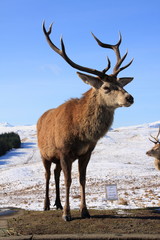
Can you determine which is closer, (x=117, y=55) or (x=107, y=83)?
(x=107, y=83)

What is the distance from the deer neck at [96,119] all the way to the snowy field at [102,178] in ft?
11.9

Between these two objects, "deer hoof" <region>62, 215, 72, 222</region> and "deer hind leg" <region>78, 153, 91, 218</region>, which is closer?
"deer hoof" <region>62, 215, 72, 222</region>

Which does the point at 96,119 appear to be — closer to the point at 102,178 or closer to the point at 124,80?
the point at 124,80

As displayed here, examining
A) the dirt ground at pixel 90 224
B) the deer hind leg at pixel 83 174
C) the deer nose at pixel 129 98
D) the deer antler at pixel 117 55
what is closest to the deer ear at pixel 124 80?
the deer antler at pixel 117 55

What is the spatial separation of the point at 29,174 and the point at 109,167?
5359 millimetres

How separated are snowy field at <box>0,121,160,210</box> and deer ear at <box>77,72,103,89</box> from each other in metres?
4.16

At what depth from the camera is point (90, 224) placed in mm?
6445

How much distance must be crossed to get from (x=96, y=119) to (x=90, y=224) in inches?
76.3

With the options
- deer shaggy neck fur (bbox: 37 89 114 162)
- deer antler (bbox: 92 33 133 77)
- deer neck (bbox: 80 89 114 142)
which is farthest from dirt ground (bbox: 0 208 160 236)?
deer antler (bbox: 92 33 133 77)

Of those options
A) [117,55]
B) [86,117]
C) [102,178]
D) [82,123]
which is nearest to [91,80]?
[86,117]

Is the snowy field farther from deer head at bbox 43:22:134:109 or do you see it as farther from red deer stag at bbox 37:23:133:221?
deer head at bbox 43:22:134:109

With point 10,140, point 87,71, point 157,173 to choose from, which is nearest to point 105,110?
point 87,71

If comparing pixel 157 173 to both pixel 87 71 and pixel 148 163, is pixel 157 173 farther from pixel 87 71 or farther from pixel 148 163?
pixel 87 71

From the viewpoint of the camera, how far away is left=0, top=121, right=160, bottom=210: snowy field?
39.7 ft
